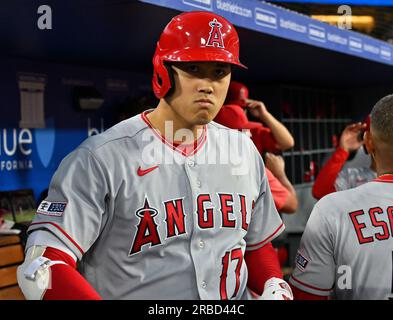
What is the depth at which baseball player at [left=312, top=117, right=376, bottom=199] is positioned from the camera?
2.88 m

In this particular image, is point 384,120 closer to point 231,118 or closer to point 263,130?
point 231,118

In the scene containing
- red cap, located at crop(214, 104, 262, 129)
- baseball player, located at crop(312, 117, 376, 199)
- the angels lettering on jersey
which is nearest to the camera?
the angels lettering on jersey

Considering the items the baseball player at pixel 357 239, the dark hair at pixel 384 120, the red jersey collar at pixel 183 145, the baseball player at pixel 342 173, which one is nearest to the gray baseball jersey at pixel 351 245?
the baseball player at pixel 357 239

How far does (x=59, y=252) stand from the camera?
129cm

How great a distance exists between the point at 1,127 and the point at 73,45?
59cm

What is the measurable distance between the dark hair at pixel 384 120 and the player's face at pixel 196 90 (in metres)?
0.43

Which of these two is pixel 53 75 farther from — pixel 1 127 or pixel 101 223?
pixel 101 223

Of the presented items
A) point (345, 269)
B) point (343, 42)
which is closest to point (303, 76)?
point (343, 42)

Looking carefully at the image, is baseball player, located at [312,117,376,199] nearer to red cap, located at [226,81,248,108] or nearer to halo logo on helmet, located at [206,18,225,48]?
red cap, located at [226,81,248,108]

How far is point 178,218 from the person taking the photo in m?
1.42

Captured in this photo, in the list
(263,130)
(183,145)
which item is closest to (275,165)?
(263,130)

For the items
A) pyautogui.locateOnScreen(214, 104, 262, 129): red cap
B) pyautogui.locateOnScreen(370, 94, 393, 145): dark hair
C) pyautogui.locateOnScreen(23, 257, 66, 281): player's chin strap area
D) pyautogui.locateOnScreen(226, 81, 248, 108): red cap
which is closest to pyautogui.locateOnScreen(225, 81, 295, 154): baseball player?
pyautogui.locateOnScreen(226, 81, 248, 108): red cap

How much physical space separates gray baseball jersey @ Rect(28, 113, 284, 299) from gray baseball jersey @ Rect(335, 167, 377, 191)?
4.94 ft

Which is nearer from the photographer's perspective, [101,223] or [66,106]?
[101,223]
